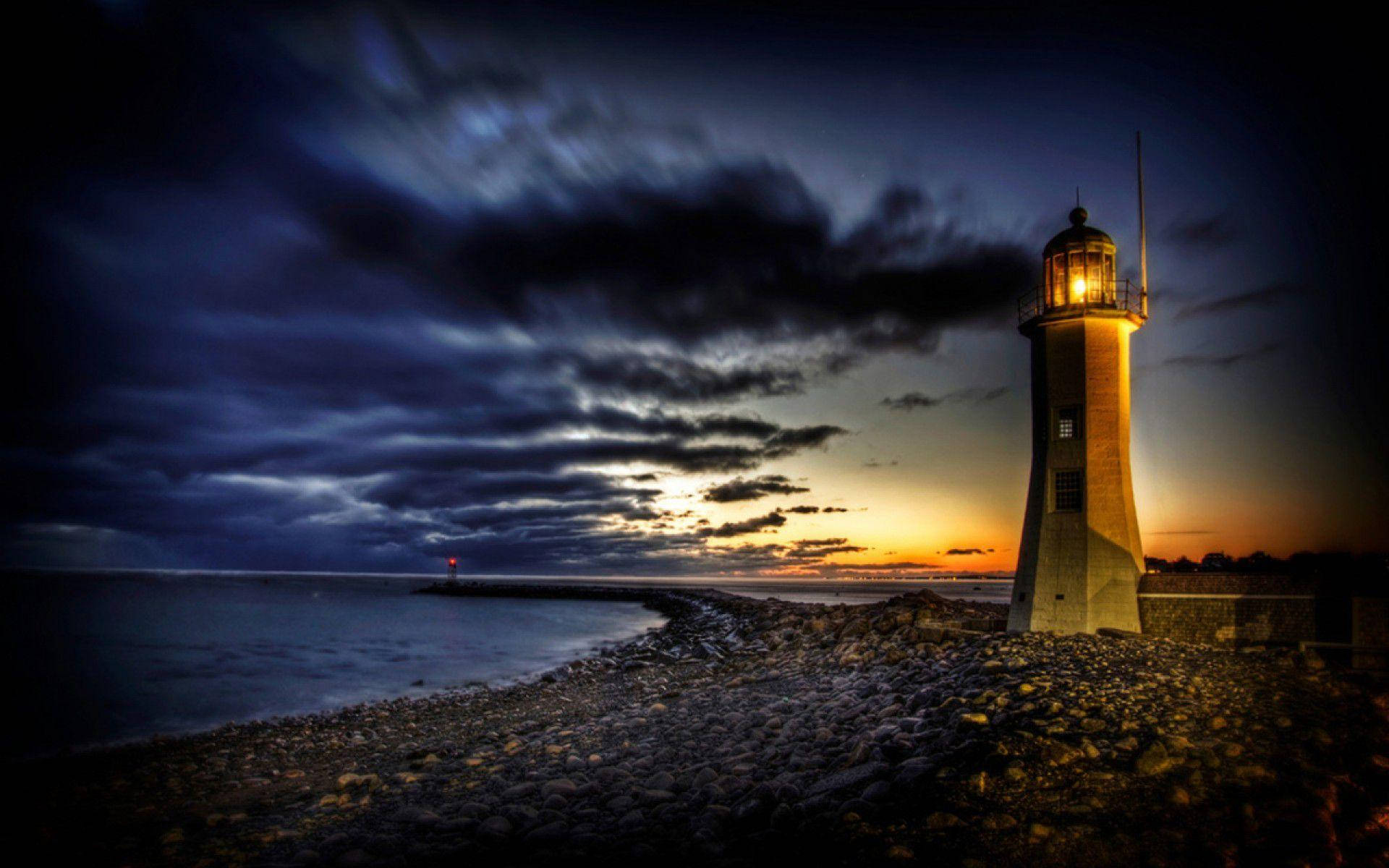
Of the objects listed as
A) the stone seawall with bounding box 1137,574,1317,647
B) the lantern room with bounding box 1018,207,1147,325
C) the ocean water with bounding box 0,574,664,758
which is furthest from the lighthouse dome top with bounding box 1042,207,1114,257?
the ocean water with bounding box 0,574,664,758

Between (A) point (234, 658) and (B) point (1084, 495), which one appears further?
(A) point (234, 658)

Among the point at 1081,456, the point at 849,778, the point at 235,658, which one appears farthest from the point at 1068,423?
the point at 235,658

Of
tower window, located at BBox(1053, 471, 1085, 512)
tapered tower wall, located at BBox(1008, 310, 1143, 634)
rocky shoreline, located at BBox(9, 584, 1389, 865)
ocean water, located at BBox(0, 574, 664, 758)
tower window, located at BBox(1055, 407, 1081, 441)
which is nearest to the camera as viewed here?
rocky shoreline, located at BBox(9, 584, 1389, 865)

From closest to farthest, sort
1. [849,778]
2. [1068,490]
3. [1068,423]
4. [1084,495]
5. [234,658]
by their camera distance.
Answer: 1. [849,778]
2. [1084,495]
3. [1068,490]
4. [1068,423]
5. [234,658]

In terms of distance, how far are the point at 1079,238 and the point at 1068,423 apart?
13.4 feet

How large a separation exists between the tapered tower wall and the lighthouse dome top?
1623mm

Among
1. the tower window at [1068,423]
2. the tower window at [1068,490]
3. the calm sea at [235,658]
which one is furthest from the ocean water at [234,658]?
the tower window at [1068,423]

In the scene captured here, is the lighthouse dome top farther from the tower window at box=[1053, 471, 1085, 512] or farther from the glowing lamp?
the tower window at box=[1053, 471, 1085, 512]

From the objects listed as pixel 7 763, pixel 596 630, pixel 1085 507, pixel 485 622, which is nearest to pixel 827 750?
pixel 1085 507

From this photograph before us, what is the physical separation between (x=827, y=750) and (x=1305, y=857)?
4431 millimetres

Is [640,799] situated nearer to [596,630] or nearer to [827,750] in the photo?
[827,750]

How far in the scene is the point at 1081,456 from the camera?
1421cm

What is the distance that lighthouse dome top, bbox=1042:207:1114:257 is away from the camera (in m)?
14.6

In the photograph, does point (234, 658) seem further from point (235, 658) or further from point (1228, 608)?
point (1228, 608)
